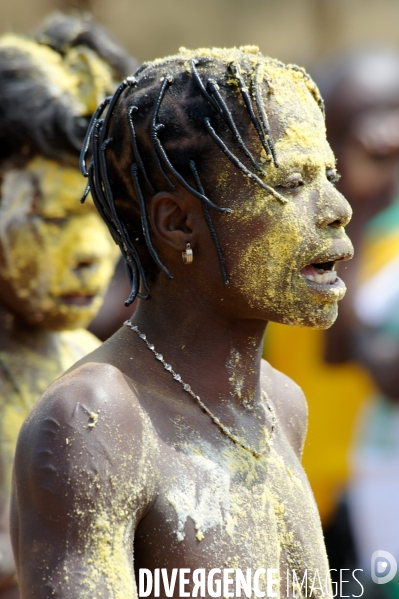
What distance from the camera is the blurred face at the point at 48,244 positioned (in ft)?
10.9

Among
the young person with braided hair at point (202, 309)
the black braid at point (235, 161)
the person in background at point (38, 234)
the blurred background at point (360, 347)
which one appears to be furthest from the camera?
the blurred background at point (360, 347)

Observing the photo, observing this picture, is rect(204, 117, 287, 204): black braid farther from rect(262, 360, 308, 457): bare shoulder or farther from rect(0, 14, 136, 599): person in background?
rect(0, 14, 136, 599): person in background

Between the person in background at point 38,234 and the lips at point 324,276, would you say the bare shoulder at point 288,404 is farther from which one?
the person in background at point 38,234

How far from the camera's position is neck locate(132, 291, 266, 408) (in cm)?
226

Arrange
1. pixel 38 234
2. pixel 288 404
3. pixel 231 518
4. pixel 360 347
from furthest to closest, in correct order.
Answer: pixel 360 347, pixel 38 234, pixel 288 404, pixel 231 518

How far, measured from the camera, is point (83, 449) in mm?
1961

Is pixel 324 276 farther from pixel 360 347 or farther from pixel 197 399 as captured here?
pixel 360 347

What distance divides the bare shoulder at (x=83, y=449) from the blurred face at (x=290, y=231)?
403 millimetres

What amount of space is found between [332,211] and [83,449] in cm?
76

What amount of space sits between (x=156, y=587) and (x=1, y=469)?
1.32 m

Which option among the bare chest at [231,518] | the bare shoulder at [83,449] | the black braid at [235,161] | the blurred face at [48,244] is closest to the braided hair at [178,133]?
the black braid at [235,161]

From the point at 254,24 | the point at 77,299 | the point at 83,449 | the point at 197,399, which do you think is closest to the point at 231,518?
the point at 197,399

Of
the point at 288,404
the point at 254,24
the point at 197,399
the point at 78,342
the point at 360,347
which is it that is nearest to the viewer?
the point at 197,399

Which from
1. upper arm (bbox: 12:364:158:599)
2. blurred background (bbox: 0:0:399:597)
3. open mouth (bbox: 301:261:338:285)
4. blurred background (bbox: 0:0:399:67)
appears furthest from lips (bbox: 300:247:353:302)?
blurred background (bbox: 0:0:399:67)
